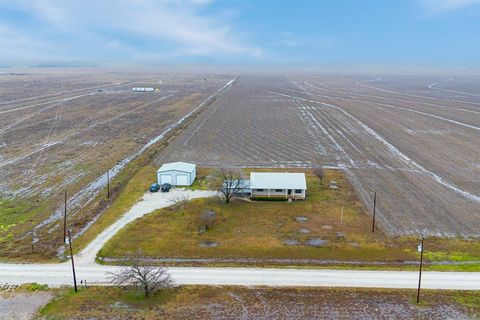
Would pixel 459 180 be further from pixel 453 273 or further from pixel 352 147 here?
Answer: pixel 453 273

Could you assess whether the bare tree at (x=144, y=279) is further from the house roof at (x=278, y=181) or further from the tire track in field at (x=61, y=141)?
the tire track in field at (x=61, y=141)

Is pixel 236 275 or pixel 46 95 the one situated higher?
pixel 46 95

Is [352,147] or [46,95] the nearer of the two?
[352,147]

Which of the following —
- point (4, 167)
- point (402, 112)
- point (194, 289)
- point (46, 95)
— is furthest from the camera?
point (46, 95)

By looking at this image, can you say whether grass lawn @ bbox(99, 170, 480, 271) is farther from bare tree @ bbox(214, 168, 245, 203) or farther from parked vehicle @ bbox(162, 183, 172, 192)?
parked vehicle @ bbox(162, 183, 172, 192)

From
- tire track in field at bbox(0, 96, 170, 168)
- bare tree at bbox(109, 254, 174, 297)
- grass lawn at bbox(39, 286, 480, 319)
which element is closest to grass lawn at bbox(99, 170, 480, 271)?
bare tree at bbox(109, 254, 174, 297)

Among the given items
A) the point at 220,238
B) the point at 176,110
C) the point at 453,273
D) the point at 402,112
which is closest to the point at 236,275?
the point at 220,238

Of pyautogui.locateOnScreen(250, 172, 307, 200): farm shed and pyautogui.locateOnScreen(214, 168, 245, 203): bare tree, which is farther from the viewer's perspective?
pyautogui.locateOnScreen(250, 172, 307, 200): farm shed

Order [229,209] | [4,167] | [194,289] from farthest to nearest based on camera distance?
[4,167] < [229,209] < [194,289]
